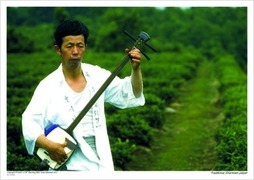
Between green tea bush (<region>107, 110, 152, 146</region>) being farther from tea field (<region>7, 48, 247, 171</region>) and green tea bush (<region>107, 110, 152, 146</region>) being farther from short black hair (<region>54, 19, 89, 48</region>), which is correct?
short black hair (<region>54, 19, 89, 48</region>)

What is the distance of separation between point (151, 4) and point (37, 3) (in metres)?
1.01

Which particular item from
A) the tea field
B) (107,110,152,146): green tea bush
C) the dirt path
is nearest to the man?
the tea field

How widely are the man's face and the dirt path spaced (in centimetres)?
252

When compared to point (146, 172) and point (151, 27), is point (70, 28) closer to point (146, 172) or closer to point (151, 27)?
point (146, 172)

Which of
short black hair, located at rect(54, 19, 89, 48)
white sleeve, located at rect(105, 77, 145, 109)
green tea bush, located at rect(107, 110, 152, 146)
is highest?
short black hair, located at rect(54, 19, 89, 48)

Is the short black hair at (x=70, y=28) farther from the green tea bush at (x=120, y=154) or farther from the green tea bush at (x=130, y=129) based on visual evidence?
the green tea bush at (x=130, y=129)

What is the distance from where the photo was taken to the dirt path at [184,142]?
504 centimetres

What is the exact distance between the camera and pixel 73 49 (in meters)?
2.54

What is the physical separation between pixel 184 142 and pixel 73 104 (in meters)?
3.49

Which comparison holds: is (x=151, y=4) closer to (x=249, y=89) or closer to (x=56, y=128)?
(x=249, y=89)

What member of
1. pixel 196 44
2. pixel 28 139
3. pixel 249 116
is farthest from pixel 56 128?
pixel 196 44

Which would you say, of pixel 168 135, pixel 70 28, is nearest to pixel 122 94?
pixel 70 28

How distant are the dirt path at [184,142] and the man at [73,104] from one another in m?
2.33

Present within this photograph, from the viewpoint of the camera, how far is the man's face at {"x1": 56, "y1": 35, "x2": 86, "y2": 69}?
254 cm
